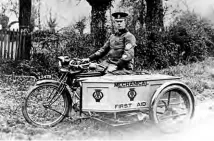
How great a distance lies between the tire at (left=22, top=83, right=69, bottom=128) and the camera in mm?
5273

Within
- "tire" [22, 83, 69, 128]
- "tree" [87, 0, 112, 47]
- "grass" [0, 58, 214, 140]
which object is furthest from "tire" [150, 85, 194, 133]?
"tree" [87, 0, 112, 47]

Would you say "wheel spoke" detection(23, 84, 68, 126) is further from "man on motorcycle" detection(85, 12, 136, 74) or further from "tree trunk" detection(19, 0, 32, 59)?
"tree trunk" detection(19, 0, 32, 59)

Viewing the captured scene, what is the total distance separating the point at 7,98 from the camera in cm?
772

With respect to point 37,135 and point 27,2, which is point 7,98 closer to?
point 37,135

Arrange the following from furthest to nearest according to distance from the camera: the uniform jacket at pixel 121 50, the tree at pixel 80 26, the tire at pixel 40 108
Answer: the tree at pixel 80 26, the uniform jacket at pixel 121 50, the tire at pixel 40 108

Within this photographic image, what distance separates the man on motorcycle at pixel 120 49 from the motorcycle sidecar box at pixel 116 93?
488mm

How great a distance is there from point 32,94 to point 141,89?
177cm

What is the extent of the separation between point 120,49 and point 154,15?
7.95 metres

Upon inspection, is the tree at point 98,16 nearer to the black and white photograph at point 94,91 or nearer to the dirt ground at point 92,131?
the black and white photograph at point 94,91

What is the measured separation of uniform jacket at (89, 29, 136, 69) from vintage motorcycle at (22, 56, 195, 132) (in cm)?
28

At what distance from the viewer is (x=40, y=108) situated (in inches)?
235

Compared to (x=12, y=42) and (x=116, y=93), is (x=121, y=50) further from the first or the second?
(x=12, y=42)

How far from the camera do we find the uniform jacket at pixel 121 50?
18.6 ft

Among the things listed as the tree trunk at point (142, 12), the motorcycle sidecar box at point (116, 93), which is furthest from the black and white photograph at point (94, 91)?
the tree trunk at point (142, 12)
